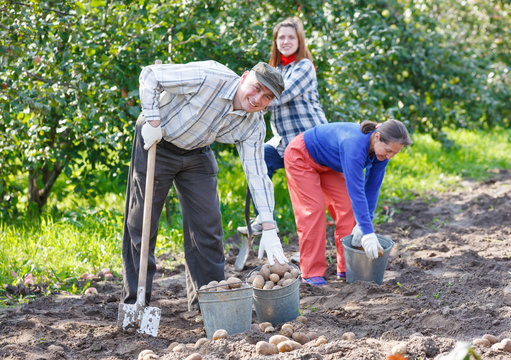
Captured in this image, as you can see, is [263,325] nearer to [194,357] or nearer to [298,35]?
[194,357]

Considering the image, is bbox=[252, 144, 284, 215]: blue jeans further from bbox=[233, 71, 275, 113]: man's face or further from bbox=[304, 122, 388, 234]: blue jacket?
bbox=[233, 71, 275, 113]: man's face

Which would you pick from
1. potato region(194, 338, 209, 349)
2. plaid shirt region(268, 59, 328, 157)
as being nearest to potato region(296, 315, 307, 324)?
potato region(194, 338, 209, 349)

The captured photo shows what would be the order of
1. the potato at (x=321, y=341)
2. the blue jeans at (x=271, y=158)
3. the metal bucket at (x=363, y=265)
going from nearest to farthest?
the potato at (x=321, y=341) → the metal bucket at (x=363, y=265) → the blue jeans at (x=271, y=158)

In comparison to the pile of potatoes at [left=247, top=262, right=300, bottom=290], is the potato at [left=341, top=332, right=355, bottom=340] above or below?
below

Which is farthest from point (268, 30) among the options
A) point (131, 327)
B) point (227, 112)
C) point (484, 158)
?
point (484, 158)

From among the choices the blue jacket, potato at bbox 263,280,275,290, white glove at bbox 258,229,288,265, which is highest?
the blue jacket

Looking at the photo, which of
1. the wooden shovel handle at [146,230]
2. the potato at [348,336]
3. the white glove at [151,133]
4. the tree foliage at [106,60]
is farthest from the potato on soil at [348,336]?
the tree foliage at [106,60]

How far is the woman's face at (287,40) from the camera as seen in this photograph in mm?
4480

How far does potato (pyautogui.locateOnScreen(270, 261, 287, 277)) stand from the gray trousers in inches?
16.1

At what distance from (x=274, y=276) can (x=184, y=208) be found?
0.69 meters

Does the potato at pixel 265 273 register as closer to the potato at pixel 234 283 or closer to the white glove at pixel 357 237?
the potato at pixel 234 283

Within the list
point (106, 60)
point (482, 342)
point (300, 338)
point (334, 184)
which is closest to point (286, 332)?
point (300, 338)

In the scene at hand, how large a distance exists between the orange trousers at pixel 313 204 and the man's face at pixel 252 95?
1.11m

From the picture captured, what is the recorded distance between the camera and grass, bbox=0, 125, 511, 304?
4.37 metres
